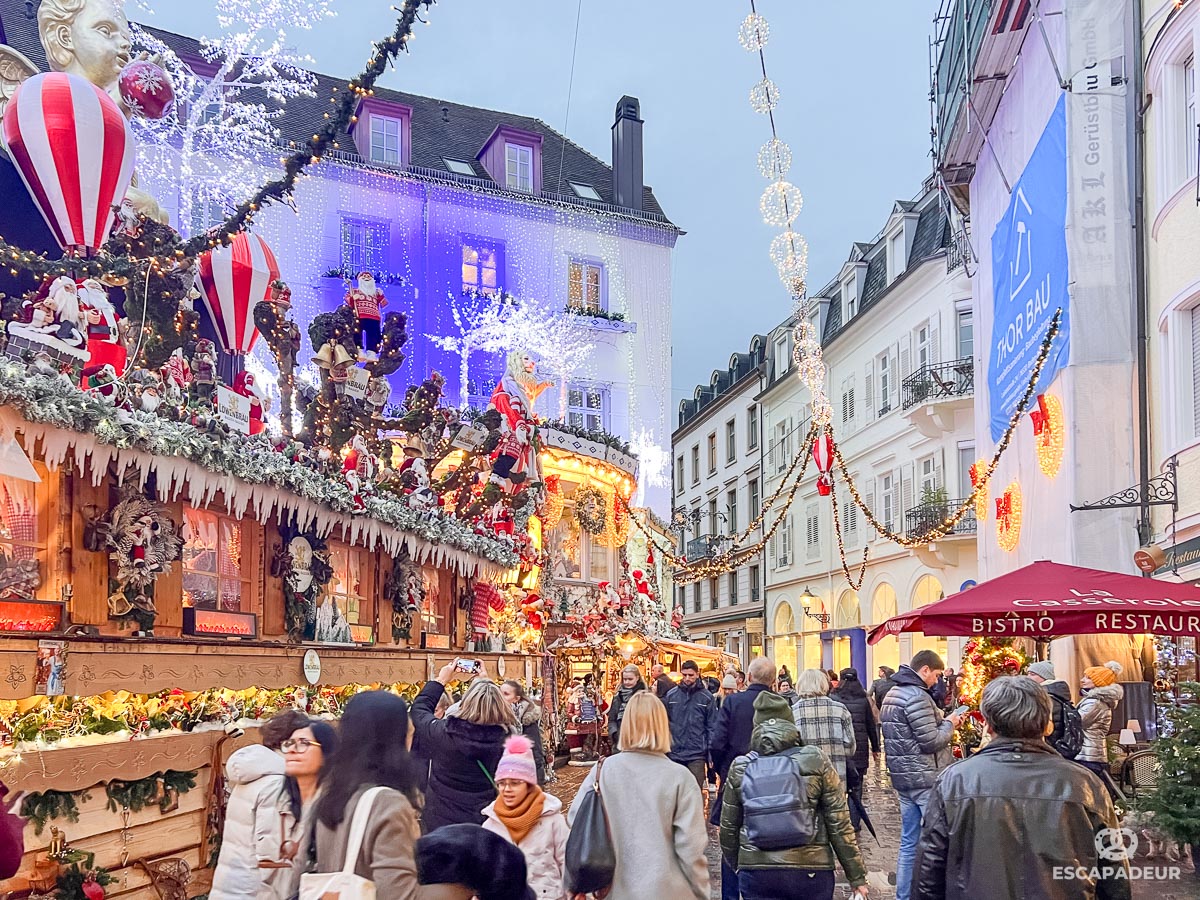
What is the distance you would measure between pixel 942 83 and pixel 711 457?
30133 millimetres

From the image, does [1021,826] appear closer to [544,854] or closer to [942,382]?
[544,854]

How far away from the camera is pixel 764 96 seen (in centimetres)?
1516

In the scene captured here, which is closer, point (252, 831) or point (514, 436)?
point (252, 831)

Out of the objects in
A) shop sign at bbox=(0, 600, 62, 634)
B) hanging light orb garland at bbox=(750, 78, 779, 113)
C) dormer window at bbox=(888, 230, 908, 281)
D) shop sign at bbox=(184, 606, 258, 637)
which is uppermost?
dormer window at bbox=(888, 230, 908, 281)

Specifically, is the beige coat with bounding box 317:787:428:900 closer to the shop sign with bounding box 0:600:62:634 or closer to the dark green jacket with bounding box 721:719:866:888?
the dark green jacket with bounding box 721:719:866:888

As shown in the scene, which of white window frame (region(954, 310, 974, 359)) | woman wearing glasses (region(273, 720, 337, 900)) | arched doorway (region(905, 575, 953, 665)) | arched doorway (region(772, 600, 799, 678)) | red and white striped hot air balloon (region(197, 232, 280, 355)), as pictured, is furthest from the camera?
arched doorway (region(772, 600, 799, 678))

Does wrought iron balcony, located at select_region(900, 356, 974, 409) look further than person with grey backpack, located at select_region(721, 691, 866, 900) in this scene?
Yes

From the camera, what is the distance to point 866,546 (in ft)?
115

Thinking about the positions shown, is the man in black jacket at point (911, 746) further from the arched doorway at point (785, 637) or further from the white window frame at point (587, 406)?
the arched doorway at point (785, 637)

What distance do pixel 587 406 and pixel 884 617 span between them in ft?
35.9

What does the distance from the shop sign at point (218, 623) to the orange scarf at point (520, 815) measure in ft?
16.8

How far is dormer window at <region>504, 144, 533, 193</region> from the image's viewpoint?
1180 inches

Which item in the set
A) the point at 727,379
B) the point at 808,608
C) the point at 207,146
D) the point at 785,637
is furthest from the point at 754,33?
the point at 727,379

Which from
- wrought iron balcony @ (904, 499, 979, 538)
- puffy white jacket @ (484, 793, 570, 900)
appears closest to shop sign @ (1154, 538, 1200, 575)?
puffy white jacket @ (484, 793, 570, 900)
